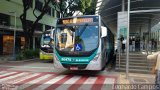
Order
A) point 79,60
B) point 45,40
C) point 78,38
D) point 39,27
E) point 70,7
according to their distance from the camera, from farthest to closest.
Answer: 1. point 39,27
2. point 70,7
3. point 45,40
4. point 78,38
5. point 79,60

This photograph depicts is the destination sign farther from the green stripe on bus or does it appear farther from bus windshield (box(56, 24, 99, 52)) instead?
the green stripe on bus

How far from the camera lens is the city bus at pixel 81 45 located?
15156mm

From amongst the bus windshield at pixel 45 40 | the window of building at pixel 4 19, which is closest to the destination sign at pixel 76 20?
the bus windshield at pixel 45 40

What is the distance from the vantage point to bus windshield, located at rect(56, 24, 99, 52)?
1523 centimetres

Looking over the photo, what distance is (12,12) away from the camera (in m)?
34.0

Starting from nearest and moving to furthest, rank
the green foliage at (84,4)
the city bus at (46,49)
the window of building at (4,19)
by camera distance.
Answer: the city bus at (46,49)
the window of building at (4,19)
the green foliage at (84,4)

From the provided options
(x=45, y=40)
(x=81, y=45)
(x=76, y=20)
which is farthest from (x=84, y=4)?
(x=81, y=45)

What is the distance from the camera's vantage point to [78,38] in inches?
603

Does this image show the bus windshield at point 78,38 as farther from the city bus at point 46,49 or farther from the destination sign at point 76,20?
the city bus at point 46,49

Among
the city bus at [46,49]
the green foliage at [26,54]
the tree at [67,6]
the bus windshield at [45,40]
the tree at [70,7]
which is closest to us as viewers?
the city bus at [46,49]

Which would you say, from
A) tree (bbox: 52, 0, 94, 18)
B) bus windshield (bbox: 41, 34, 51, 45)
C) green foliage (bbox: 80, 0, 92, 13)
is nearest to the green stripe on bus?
bus windshield (bbox: 41, 34, 51, 45)

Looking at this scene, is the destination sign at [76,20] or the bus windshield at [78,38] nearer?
the bus windshield at [78,38]

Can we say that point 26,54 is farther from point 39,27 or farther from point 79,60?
point 39,27

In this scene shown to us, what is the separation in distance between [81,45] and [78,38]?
0.42m
